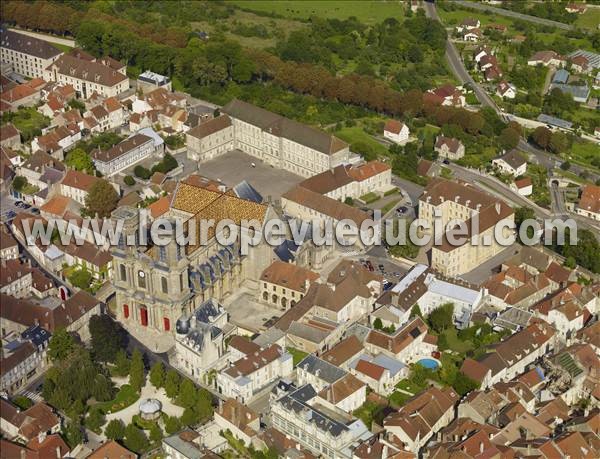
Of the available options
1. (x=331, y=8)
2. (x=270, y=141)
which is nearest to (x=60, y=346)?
(x=270, y=141)

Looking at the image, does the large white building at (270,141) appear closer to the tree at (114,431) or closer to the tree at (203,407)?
the tree at (203,407)

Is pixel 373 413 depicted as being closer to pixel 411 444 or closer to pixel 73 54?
pixel 411 444

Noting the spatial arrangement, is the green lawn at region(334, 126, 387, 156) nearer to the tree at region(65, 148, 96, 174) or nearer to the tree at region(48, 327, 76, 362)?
the tree at region(65, 148, 96, 174)

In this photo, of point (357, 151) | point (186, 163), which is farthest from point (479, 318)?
point (186, 163)

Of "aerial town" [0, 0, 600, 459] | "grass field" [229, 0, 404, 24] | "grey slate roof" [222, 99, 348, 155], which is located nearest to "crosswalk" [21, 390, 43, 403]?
"aerial town" [0, 0, 600, 459]

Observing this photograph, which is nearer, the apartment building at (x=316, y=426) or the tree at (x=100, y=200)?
the apartment building at (x=316, y=426)

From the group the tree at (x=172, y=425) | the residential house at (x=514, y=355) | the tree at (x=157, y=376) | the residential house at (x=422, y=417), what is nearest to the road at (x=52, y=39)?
the tree at (x=157, y=376)
